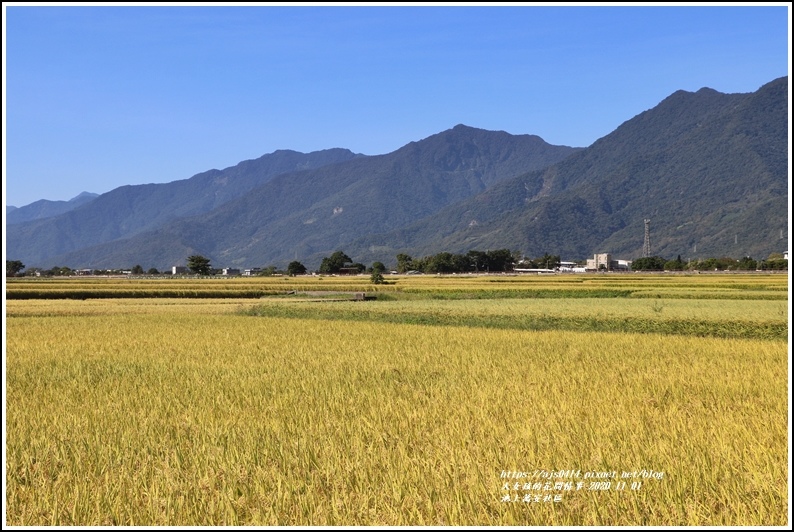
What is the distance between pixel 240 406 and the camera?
1095 cm

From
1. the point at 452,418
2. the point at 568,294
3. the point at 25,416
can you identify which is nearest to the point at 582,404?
the point at 452,418

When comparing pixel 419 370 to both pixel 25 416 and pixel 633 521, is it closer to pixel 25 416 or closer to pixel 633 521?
pixel 25 416

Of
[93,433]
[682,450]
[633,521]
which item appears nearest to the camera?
[633,521]

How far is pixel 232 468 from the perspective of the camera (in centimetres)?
723

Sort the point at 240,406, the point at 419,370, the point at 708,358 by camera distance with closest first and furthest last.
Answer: the point at 240,406
the point at 419,370
the point at 708,358

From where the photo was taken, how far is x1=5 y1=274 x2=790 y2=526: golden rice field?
603cm

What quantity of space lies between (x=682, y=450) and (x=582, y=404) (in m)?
2.81

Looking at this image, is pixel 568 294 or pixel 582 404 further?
pixel 568 294

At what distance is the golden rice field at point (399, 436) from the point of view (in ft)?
19.8

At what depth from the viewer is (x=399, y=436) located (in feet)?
27.9

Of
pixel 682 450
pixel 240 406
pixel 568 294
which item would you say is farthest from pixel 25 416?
pixel 568 294

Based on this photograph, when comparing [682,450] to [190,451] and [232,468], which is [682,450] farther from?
[190,451]

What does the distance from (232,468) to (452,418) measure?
3.40 m

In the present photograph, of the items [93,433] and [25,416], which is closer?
[93,433]
